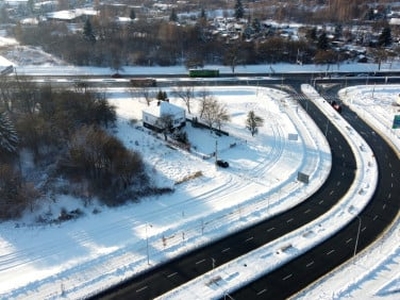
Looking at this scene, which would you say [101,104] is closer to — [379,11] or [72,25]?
[72,25]

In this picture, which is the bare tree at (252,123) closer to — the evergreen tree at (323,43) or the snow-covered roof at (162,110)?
the snow-covered roof at (162,110)

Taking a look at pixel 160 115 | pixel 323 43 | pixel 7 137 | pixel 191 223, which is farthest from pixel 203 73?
pixel 191 223

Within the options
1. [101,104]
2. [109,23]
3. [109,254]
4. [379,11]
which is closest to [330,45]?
[379,11]

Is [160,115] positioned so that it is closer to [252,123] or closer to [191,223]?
[252,123]

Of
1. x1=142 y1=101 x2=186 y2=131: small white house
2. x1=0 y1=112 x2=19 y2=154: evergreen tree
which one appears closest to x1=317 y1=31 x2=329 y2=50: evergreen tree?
x1=142 y1=101 x2=186 y2=131: small white house

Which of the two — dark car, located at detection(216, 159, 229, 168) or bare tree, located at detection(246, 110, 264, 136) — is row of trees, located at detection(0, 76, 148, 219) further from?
bare tree, located at detection(246, 110, 264, 136)
